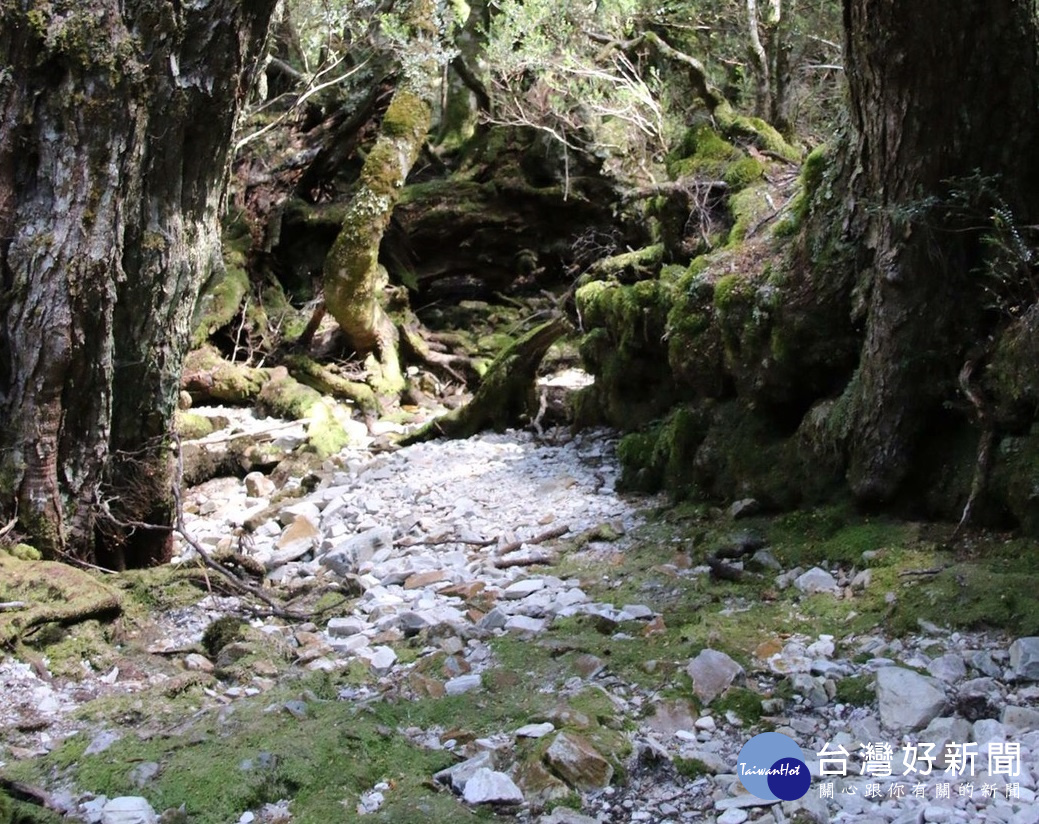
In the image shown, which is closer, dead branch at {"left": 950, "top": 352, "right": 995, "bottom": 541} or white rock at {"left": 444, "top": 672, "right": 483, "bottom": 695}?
white rock at {"left": 444, "top": 672, "right": 483, "bottom": 695}

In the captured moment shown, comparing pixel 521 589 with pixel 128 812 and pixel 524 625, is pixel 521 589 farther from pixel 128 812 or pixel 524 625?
pixel 128 812

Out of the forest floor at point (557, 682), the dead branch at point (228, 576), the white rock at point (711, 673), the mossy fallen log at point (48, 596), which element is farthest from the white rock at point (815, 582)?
the mossy fallen log at point (48, 596)

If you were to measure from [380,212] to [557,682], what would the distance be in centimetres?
970

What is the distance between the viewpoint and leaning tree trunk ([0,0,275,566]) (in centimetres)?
403

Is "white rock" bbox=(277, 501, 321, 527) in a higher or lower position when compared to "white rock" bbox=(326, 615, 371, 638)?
lower

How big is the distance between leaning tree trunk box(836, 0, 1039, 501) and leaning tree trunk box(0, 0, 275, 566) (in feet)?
10.5

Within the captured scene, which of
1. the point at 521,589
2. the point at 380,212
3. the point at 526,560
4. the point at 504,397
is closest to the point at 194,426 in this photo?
the point at 504,397

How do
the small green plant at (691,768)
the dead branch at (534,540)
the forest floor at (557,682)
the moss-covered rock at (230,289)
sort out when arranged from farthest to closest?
the moss-covered rock at (230,289)
the dead branch at (534,540)
the small green plant at (691,768)
the forest floor at (557,682)

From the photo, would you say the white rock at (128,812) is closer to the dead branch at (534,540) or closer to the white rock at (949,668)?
the white rock at (949,668)

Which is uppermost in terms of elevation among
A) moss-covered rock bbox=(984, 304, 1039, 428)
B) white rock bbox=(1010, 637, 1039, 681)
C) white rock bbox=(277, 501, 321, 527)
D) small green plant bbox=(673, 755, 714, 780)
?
moss-covered rock bbox=(984, 304, 1039, 428)

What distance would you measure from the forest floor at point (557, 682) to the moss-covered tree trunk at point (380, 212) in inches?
274

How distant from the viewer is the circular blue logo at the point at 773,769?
2574 mm

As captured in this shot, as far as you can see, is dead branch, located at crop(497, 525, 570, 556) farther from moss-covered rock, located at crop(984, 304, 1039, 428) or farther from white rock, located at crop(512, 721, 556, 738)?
moss-covered rock, located at crop(984, 304, 1039, 428)

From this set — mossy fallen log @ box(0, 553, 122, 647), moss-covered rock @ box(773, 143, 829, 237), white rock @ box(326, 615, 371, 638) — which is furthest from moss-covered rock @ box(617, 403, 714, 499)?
mossy fallen log @ box(0, 553, 122, 647)
